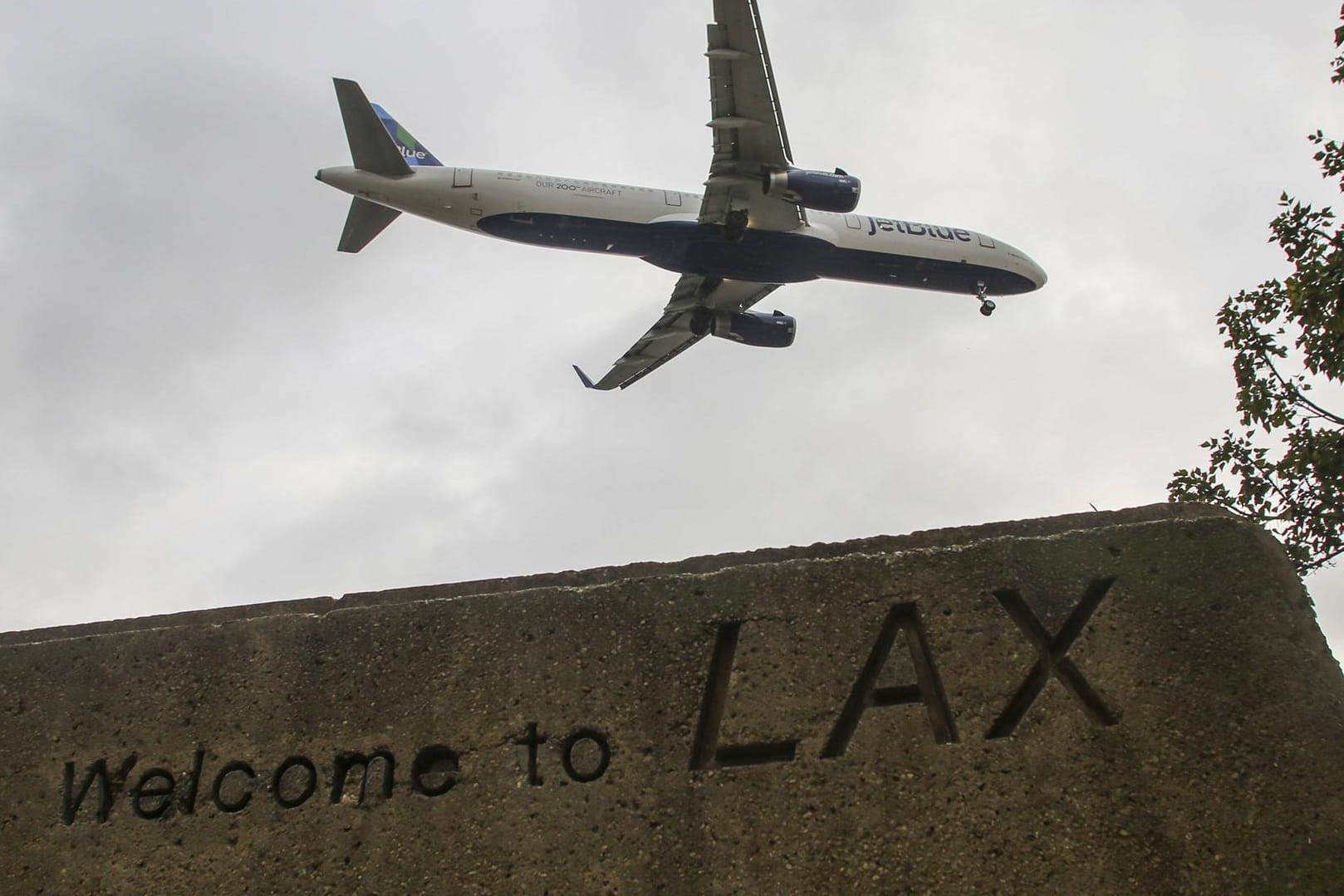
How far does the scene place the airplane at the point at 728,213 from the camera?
65.7 ft

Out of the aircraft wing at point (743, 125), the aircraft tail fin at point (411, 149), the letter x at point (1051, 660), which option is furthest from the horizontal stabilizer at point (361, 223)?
the letter x at point (1051, 660)

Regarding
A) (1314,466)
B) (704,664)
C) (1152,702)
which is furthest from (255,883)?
(1314,466)

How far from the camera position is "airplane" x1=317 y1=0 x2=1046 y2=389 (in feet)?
65.7

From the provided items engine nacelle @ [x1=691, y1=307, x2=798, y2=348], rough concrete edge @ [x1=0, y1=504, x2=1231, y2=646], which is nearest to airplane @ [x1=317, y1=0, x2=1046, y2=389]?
engine nacelle @ [x1=691, y1=307, x2=798, y2=348]

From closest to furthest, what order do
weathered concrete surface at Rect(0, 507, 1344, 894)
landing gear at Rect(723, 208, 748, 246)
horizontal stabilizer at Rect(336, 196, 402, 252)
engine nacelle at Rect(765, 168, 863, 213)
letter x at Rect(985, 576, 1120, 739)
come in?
1. weathered concrete surface at Rect(0, 507, 1344, 894)
2. letter x at Rect(985, 576, 1120, 739)
3. engine nacelle at Rect(765, 168, 863, 213)
4. landing gear at Rect(723, 208, 748, 246)
5. horizontal stabilizer at Rect(336, 196, 402, 252)

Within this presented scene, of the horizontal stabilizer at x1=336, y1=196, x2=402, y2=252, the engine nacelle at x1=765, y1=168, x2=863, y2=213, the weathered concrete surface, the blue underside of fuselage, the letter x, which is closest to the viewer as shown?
the weathered concrete surface

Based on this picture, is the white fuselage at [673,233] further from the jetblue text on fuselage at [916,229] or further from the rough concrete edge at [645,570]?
the rough concrete edge at [645,570]

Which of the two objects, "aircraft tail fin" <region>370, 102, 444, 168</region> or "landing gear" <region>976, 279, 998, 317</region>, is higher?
"aircraft tail fin" <region>370, 102, 444, 168</region>

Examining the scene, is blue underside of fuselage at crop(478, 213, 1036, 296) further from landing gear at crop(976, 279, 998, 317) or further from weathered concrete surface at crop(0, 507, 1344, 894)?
weathered concrete surface at crop(0, 507, 1344, 894)

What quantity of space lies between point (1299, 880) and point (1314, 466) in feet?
24.0

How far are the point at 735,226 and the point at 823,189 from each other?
2.10 meters

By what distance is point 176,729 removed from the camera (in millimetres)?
3430

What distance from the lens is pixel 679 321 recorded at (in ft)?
86.4

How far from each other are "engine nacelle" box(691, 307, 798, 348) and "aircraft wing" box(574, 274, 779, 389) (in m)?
0.31
